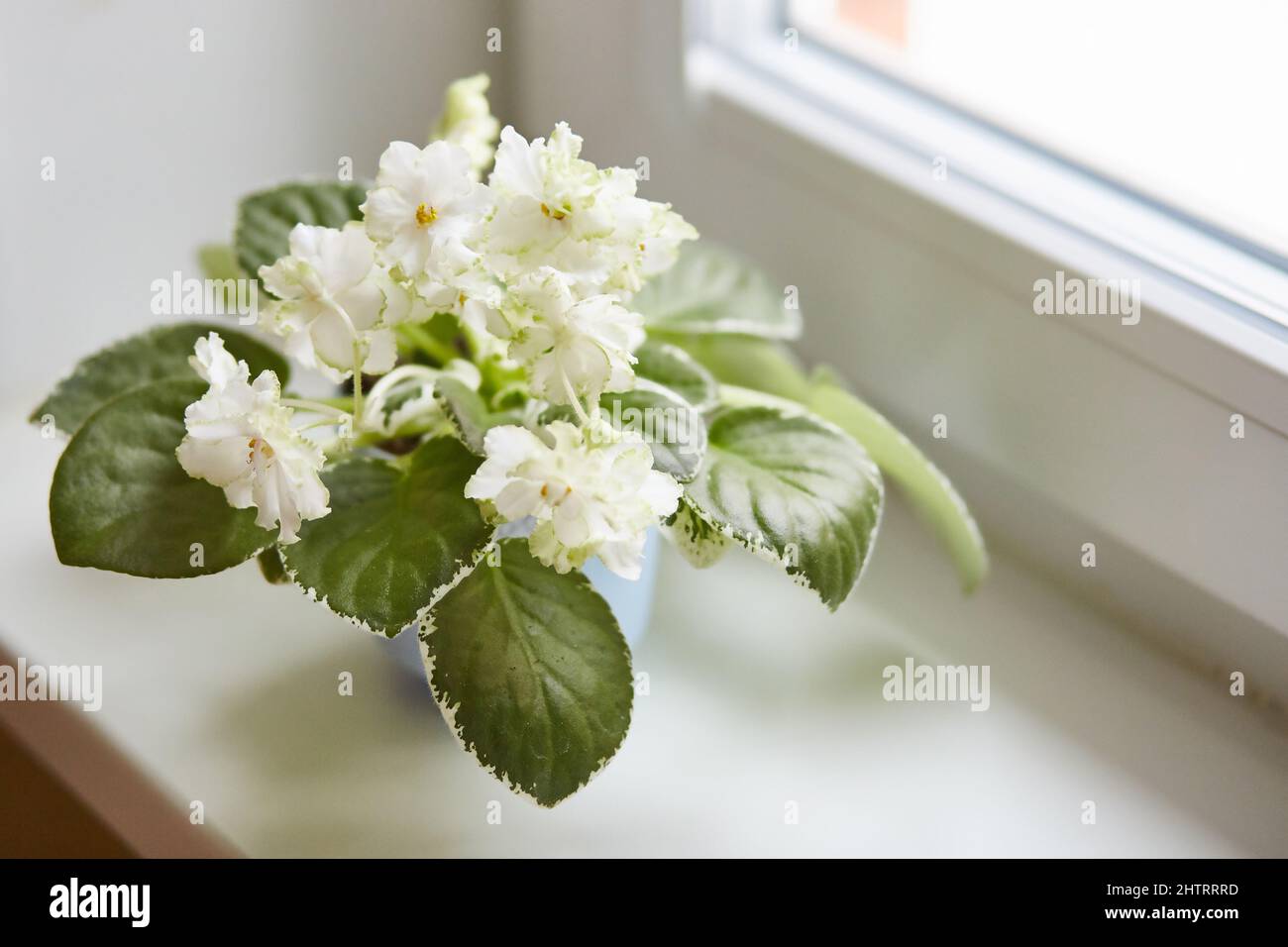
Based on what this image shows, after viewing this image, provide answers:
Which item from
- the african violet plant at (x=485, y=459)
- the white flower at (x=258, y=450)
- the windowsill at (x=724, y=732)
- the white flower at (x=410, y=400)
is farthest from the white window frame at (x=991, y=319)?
the white flower at (x=258, y=450)

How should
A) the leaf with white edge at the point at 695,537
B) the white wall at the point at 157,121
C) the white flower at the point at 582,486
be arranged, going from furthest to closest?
1. the white wall at the point at 157,121
2. the leaf with white edge at the point at 695,537
3. the white flower at the point at 582,486

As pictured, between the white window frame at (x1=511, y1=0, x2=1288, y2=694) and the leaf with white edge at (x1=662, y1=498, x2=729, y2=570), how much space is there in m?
0.27

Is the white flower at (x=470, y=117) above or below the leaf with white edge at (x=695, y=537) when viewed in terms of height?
above

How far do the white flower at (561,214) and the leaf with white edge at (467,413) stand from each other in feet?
0.23

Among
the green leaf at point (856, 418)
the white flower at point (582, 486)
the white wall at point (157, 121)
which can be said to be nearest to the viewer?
the white flower at point (582, 486)

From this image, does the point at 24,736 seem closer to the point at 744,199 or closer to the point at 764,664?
the point at 764,664

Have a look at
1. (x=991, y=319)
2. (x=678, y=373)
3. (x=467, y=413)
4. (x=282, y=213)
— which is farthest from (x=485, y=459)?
(x=991, y=319)

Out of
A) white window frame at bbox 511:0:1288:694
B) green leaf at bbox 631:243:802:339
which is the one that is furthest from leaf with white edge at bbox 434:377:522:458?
white window frame at bbox 511:0:1288:694

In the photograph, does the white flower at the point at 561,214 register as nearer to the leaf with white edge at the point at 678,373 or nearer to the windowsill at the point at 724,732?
the leaf with white edge at the point at 678,373

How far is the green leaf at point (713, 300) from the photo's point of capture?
74 centimetres

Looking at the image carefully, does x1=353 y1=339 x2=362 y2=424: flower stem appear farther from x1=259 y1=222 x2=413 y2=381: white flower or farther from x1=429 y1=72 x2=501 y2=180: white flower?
x1=429 y1=72 x2=501 y2=180: white flower

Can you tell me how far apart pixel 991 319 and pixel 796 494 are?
0.84 ft

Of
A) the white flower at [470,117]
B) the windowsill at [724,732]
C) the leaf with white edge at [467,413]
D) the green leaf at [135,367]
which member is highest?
the white flower at [470,117]

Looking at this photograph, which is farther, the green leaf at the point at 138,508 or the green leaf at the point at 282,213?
the green leaf at the point at 282,213
